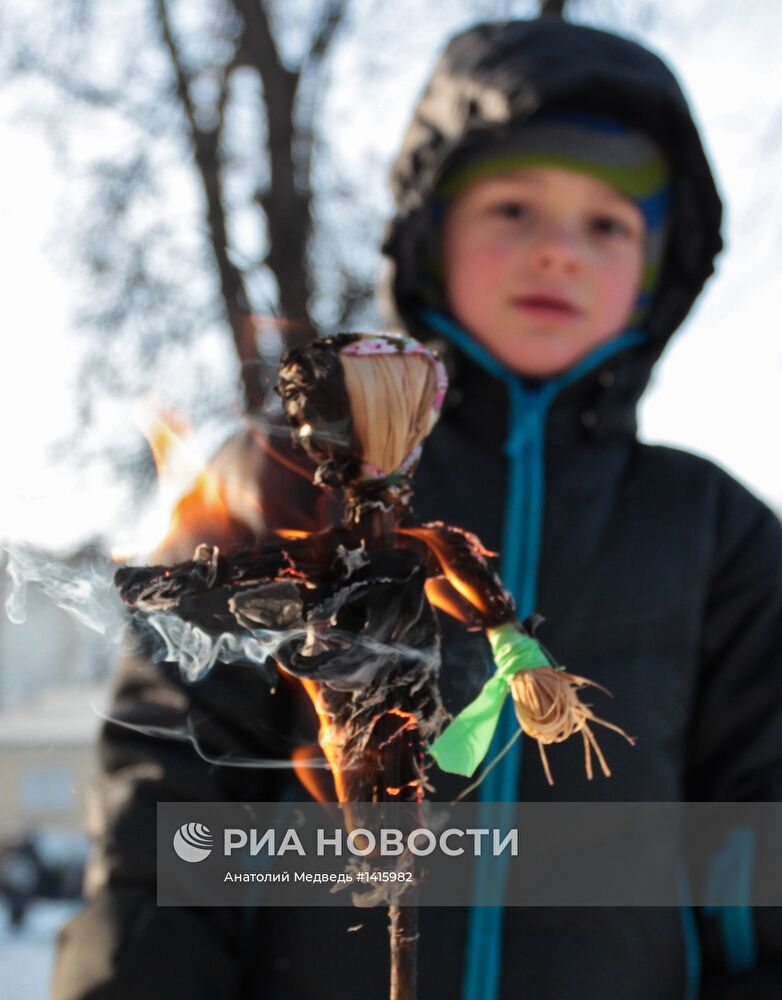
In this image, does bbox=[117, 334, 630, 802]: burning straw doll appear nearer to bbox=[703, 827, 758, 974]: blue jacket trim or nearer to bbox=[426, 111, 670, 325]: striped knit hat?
bbox=[703, 827, 758, 974]: blue jacket trim

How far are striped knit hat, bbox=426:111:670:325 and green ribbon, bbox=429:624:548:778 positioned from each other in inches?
34.6

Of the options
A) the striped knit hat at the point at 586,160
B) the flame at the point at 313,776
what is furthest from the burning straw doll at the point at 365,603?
the striped knit hat at the point at 586,160

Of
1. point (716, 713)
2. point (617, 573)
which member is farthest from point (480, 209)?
point (716, 713)

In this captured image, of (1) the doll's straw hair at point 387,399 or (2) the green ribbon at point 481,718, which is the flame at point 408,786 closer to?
(2) the green ribbon at point 481,718

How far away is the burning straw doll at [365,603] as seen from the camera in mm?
679

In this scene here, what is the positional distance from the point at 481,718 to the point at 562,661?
1.55 feet

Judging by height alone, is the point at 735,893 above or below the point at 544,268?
below

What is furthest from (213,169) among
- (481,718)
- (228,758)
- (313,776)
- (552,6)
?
(481,718)

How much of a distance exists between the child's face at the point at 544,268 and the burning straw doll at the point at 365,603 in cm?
63

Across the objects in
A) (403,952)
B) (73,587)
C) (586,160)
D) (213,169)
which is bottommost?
(403,952)

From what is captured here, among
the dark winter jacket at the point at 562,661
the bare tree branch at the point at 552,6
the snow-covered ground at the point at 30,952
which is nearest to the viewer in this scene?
the dark winter jacket at the point at 562,661

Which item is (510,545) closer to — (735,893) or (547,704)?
(735,893)

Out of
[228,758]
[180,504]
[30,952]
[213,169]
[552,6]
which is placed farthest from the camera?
[213,169]

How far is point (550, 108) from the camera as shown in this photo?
147 cm
